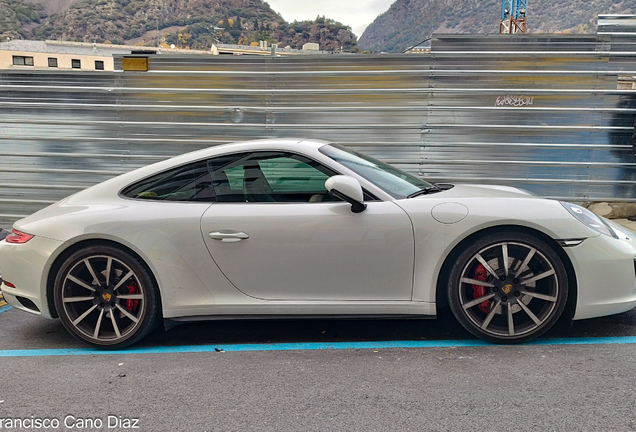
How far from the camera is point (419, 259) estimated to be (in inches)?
139

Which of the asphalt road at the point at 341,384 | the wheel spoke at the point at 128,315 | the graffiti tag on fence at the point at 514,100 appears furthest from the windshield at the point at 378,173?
the graffiti tag on fence at the point at 514,100

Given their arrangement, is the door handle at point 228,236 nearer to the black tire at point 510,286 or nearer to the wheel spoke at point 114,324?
the wheel spoke at point 114,324

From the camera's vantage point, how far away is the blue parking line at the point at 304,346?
3631mm

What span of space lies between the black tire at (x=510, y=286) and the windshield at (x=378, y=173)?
0.66 m

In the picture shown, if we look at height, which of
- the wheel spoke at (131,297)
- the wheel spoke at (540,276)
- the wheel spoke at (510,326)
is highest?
the wheel spoke at (540,276)

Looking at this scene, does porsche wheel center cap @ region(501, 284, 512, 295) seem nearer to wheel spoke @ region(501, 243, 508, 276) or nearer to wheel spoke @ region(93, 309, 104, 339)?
wheel spoke @ region(501, 243, 508, 276)

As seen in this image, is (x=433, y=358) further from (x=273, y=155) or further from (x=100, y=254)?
(x=100, y=254)

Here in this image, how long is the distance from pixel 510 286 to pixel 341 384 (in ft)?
4.10

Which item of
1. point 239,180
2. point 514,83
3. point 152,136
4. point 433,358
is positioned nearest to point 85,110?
point 152,136

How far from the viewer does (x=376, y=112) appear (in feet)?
25.8

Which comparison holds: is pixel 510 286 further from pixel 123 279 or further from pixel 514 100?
pixel 514 100

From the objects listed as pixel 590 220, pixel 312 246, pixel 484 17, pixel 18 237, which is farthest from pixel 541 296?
pixel 484 17

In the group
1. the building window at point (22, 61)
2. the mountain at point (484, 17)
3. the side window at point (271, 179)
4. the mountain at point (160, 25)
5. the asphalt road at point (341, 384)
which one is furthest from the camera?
the mountain at point (160, 25)

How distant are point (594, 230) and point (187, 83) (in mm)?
6245
